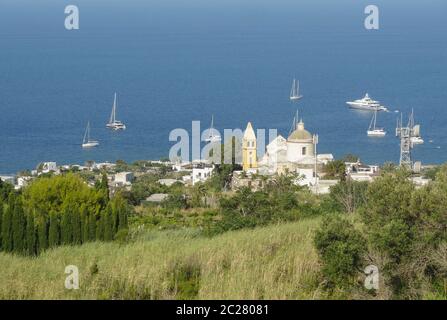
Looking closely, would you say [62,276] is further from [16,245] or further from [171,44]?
[171,44]

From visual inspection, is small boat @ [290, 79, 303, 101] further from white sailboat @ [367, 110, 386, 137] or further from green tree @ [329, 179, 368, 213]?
green tree @ [329, 179, 368, 213]

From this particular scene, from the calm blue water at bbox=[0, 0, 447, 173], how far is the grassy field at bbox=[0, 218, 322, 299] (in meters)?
24.1

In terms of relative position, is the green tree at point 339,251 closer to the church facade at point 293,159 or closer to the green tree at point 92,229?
the green tree at point 92,229

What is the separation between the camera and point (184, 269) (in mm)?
7859

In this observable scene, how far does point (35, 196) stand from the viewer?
1435 centimetres

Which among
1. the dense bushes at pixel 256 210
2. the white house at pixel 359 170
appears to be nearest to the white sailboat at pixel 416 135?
the white house at pixel 359 170

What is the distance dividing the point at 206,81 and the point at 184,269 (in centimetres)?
4894

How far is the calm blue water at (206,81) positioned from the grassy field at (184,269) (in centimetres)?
2411

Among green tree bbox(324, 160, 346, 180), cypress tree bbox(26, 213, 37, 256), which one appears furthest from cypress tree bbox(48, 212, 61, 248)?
green tree bbox(324, 160, 346, 180)

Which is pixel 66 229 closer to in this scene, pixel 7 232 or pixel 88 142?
pixel 7 232

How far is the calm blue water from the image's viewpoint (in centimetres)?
3797

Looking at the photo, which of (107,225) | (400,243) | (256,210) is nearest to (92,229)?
(107,225)

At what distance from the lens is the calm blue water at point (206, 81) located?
3797 centimetres

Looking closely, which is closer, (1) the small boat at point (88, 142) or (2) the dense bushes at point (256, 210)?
(2) the dense bushes at point (256, 210)
